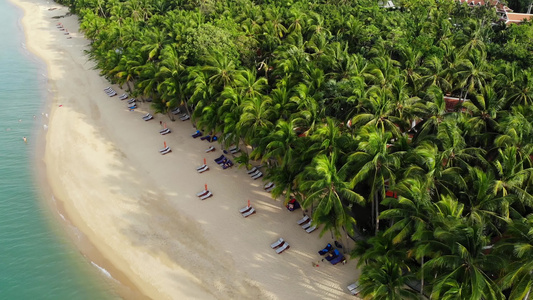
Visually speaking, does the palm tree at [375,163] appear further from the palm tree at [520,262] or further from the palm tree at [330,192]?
the palm tree at [520,262]

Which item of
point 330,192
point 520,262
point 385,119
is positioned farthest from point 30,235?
point 520,262

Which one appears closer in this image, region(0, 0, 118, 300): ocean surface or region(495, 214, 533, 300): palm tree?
region(495, 214, 533, 300): palm tree

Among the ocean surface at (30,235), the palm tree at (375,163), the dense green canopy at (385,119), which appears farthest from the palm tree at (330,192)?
the ocean surface at (30,235)

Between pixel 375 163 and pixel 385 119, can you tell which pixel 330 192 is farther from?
pixel 385 119

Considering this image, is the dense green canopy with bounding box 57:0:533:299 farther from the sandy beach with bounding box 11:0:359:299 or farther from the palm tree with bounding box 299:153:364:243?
the sandy beach with bounding box 11:0:359:299

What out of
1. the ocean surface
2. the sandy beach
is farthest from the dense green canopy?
the ocean surface

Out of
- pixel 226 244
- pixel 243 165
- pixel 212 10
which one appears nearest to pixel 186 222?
pixel 226 244

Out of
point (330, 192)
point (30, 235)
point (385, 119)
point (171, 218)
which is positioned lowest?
point (30, 235)
